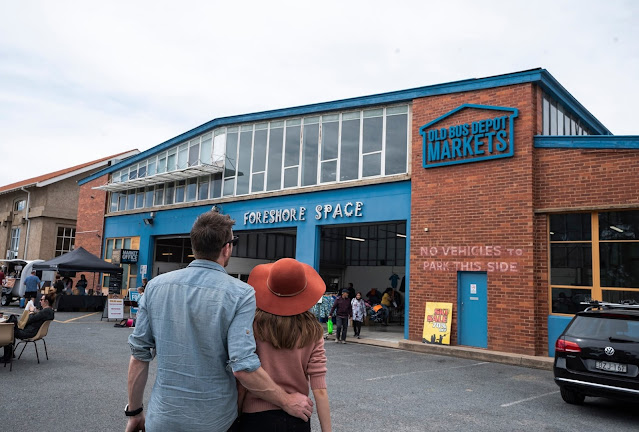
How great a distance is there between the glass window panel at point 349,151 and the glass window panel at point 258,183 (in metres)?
4.00

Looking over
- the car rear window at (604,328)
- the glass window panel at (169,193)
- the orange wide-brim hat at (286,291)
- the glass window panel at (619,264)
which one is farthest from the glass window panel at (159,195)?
the orange wide-brim hat at (286,291)

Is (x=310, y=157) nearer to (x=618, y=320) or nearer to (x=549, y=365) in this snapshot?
(x=549, y=365)

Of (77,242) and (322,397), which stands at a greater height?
(77,242)

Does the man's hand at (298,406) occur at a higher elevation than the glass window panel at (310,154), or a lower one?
lower

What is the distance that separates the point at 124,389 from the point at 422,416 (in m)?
4.25

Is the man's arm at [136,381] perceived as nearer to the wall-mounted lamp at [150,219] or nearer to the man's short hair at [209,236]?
the man's short hair at [209,236]

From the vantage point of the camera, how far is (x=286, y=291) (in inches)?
98.0

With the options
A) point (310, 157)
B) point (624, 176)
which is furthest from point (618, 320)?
point (310, 157)

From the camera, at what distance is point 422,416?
6.57 meters

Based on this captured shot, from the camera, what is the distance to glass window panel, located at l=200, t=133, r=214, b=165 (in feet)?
74.5

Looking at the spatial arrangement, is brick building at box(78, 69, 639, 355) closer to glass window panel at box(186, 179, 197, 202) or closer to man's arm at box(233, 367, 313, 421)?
glass window panel at box(186, 179, 197, 202)

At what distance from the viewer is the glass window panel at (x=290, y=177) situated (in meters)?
18.9

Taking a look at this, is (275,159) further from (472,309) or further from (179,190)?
(472,309)

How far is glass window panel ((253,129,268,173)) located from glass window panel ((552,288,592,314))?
11.8m
